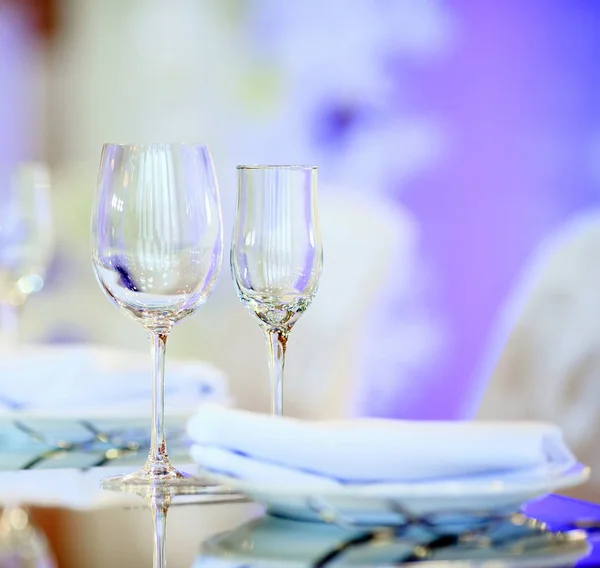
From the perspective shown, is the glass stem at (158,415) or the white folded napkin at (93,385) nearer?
the glass stem at (158,415)

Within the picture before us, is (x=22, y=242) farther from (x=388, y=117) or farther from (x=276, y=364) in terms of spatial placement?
(x=388, y=117)

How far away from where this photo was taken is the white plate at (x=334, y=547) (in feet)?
1.71

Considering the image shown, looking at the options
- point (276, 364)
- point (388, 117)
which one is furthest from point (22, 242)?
point (388, 117)

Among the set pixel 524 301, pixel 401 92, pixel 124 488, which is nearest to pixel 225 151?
pixel 401 92

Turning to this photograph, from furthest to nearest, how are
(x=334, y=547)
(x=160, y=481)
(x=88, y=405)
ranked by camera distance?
(x=88, y=405), (x=160, y=481), (x=334, y=547)

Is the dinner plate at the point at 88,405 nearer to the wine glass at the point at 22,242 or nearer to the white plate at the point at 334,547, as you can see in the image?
the white plate at the point at 334,547

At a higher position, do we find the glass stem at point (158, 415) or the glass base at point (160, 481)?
the glass stem at point (158, 415)

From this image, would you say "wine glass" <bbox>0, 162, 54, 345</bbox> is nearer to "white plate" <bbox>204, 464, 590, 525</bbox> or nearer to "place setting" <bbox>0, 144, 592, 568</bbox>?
"place setting" <bbox>0, 144, 592, 568</bbox>

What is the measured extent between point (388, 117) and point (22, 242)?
7.17 feet

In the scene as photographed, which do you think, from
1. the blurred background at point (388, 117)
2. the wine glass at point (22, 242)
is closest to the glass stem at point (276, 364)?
the wine glass at point (22, 242)

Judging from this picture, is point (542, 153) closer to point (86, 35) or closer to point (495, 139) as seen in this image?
point (495, 139)

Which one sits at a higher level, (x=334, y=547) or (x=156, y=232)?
(x=156, y=232)

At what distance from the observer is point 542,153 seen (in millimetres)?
3424

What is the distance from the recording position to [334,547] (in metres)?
0.55
